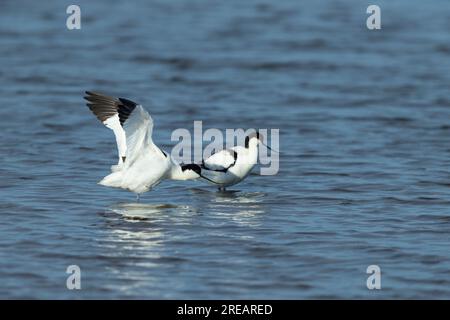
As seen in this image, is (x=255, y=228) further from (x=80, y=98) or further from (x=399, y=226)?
(x=80, y=98)

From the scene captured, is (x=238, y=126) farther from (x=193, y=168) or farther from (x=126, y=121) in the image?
(x=126, y=121)

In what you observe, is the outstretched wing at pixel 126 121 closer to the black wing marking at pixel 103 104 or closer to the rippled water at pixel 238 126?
the black wing marking at pixel 103 104

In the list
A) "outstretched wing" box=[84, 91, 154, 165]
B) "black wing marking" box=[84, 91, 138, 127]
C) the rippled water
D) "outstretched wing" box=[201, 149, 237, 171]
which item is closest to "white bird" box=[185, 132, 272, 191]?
"outstretched wing" box=[201, 149, 237, 171]

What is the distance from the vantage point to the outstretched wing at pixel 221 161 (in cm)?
1350

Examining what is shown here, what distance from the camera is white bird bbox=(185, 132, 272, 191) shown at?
13430 millimetres

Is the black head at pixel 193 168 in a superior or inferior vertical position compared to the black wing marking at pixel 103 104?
inferior

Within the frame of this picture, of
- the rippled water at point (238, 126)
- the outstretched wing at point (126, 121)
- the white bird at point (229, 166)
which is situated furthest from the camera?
the white bird at point (229, 166)

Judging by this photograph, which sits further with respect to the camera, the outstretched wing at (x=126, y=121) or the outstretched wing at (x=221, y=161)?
the outstretched wing at (x=221, y=161)

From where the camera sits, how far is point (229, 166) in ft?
44.5

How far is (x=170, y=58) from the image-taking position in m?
24.1

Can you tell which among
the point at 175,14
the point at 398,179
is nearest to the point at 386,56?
the point at 175,14

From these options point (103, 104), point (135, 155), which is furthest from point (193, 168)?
point (103, 104)

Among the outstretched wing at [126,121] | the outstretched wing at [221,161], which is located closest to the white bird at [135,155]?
the outstretched wing at [126,121]

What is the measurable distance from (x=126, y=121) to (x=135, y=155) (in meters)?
0.76
